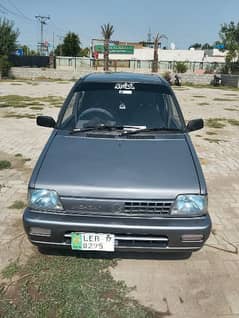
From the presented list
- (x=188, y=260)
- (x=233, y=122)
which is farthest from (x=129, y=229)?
(x=233, y=122)

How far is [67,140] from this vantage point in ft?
10.5

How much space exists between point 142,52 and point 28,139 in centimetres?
6056

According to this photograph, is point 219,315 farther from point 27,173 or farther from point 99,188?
point 27,173

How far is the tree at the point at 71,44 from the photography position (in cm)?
5341

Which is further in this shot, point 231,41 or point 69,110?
point 231,41

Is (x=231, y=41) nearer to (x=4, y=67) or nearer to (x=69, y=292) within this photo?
(x=4, y=67)

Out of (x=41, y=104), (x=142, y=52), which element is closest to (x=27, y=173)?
(x=41, y=104)

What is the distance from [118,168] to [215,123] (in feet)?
27.6

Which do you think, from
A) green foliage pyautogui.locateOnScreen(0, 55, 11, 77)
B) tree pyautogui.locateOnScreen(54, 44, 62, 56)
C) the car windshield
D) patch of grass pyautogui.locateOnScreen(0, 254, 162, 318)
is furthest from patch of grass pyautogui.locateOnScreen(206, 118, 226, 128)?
tree pyautogui.locateOnScreen(54, 44, 62, 56)

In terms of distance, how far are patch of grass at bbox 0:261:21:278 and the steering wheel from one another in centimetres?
164

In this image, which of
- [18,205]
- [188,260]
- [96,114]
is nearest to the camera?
[188,260]

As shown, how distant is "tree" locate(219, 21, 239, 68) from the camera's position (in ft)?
105

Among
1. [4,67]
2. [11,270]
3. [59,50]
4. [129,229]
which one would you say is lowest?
[11,270]

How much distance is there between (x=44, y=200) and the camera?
2.55m
